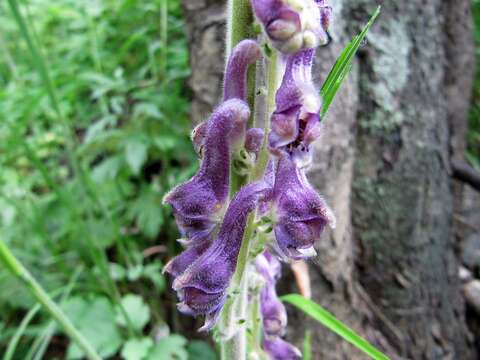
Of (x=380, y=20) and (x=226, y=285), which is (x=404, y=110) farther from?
(x=226, y=285)

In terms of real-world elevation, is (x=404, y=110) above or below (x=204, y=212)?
below

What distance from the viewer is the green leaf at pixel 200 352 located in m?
1.82

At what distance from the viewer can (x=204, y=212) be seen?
75cm

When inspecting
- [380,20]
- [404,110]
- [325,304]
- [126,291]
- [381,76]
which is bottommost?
[126,291]

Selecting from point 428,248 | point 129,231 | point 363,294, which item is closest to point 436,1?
point 428,248

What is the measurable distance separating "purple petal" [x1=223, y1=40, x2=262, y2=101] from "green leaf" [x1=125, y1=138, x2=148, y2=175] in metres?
1.26

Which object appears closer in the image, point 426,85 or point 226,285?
point 226,285

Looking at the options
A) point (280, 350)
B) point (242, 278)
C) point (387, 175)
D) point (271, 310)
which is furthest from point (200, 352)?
point (242, 278)

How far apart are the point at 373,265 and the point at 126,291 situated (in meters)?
1.20

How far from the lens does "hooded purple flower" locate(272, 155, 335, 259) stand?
687 millimetres

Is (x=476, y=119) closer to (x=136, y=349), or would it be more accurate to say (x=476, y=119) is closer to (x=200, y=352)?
(x=200, y=352)

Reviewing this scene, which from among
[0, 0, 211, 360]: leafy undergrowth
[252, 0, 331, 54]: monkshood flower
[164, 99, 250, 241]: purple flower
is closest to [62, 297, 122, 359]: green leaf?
[0, 0, 211, 360]: leafy undergrowth

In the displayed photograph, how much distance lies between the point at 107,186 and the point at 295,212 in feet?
6.20

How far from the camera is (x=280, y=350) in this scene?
1.09 meters
